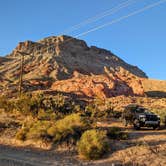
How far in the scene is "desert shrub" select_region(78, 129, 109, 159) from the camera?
18984mm

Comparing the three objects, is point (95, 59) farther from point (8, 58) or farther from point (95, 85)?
point (95, 85)

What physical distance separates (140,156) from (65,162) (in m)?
3.53

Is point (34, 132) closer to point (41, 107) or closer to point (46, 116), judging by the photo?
point (46, 116)

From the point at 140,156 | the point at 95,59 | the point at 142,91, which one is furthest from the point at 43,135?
the point at 95,59

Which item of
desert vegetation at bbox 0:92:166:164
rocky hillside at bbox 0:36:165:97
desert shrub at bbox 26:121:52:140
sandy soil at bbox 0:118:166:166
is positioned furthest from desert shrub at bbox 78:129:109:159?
rocky hillside at bbox 0:36:165:97

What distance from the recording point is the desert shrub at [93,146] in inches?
747

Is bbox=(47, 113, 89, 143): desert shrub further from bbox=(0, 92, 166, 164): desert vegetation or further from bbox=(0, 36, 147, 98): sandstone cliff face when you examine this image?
bbox=(0, 36, 147, 98): sandstone cliff face

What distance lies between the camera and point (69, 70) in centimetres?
11156

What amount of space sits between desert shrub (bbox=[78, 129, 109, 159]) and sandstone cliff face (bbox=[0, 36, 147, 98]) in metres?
31.8

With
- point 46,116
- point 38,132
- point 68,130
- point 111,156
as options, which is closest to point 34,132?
point 38,132

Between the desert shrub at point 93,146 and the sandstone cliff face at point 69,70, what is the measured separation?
31.8 meters

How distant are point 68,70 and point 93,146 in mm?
92036

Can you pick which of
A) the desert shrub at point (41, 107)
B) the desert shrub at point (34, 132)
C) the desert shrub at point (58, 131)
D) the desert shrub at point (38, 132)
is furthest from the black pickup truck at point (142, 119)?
the desert shrub at point (38, 132)

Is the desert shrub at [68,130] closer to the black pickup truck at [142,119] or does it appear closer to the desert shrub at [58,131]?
the desert shrub at [58,131]
